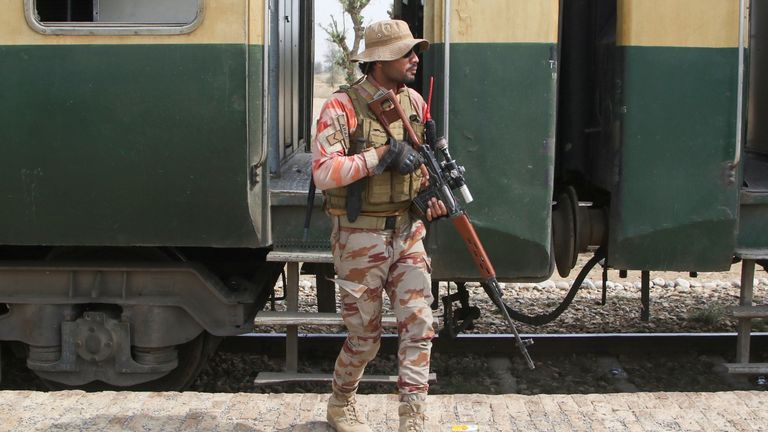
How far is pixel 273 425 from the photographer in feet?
14.4

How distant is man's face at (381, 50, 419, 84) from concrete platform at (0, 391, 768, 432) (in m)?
1.58

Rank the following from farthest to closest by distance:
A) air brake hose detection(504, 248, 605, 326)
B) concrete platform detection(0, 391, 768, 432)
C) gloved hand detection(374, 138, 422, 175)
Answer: air brake hose detection(504, 248, 605, 326) → concrete platform detection(0, 391, 768, 432) → gloved hand detection(374, 138, 422, 175)

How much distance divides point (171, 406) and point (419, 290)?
145cm

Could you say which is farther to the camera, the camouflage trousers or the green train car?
the green train car

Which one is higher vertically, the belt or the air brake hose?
the belt

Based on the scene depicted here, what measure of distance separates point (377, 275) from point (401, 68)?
2.72 ft

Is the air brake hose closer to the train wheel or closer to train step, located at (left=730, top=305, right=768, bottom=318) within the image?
train step, located at (left=730, top=305, right=768, bottom=318)

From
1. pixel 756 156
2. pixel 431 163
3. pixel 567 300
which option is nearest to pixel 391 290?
pixel 431 163

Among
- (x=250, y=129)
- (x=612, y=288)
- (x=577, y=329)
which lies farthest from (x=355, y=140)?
(x=612, y=288)

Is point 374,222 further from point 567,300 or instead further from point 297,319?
point 567,300

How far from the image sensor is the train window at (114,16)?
15.3 ft

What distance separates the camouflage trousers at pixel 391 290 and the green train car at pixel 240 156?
1018mm

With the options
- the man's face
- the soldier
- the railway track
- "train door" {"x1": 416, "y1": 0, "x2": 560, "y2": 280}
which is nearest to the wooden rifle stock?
the soldier

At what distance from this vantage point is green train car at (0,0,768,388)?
4.68 meters
